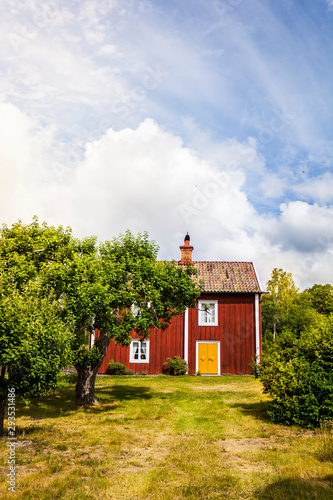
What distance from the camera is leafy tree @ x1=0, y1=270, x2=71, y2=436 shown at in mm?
8531

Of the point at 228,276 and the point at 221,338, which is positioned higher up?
the point at 228,276

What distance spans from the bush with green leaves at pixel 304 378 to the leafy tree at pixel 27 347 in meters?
6.51

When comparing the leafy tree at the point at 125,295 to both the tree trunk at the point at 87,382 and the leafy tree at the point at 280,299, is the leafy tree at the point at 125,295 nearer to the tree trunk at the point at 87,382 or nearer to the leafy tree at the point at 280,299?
the tree trunk at the point at 87,382

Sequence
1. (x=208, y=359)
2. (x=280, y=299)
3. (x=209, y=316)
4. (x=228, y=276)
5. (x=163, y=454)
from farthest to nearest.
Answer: (x=280, y=299)
(x=228, y=276)
(x=209, y=316)
(x=208, y=359)
(x=163, y=454)

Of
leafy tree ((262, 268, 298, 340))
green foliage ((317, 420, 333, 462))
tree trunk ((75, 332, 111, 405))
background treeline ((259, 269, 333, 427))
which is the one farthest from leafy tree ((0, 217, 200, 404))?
leafy tree ((262, 268, 298, 340))

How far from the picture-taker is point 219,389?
1947 centimetres

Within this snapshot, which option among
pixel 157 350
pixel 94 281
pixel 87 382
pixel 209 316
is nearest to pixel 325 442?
pixel 94 281

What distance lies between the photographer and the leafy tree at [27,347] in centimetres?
853

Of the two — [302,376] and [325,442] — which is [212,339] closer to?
[302,376]

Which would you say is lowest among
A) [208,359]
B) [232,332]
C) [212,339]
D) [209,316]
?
[208,359]

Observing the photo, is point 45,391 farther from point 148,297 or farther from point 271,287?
point 271,287

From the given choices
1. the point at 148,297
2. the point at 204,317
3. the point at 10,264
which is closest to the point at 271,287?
the point at 204,317

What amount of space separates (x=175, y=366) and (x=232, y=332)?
467 cm

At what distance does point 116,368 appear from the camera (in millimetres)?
26188
